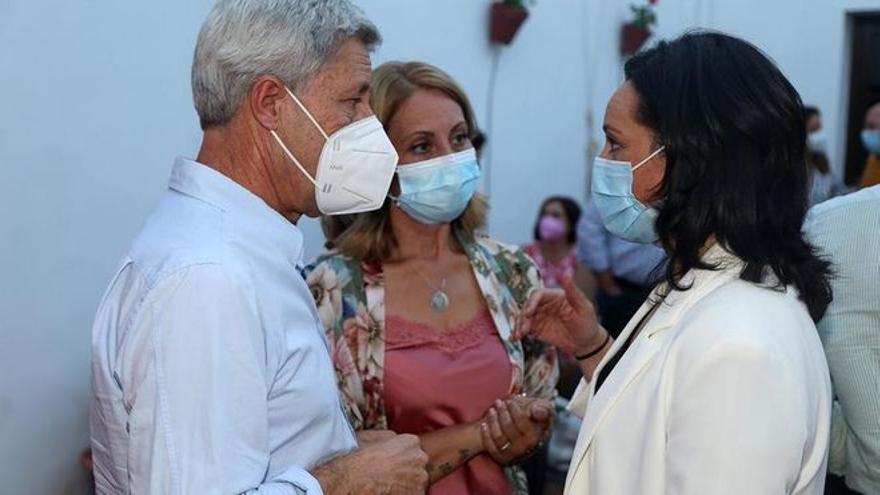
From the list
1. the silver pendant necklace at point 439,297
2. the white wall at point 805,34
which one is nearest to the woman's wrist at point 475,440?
the silver pendant necklace at point 439,297

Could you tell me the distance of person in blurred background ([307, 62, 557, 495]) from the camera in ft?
8.58

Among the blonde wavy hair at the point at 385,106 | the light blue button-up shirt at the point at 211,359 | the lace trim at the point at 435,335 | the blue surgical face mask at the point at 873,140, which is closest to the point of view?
the light blue button-up shirt at the point at 211,359

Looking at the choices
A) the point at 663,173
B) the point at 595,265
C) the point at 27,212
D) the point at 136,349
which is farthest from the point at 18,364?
the point at 595,265

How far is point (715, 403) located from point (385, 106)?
4.57 feet

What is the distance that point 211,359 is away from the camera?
1.55m

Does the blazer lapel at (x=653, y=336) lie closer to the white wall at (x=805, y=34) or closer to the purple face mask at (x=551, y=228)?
the purple face mask at (x=551, y=228)

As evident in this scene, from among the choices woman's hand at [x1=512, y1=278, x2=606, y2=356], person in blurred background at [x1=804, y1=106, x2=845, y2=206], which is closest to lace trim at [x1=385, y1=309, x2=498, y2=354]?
woman's hand at [x1=512, y1=278, x2=606, y2=356]

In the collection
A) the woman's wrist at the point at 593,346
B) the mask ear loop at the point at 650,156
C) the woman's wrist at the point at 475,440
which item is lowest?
the woman's wrist at the point at 475,440

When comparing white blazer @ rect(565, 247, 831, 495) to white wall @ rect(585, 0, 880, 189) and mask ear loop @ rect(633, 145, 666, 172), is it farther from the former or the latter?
white wall @ rect(585, 0, 880, 189)

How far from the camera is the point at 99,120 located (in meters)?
3.09

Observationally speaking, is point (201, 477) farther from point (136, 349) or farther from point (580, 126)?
point (580, 126)

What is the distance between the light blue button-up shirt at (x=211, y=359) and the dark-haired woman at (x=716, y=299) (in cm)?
51

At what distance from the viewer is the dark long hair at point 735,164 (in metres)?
1.79

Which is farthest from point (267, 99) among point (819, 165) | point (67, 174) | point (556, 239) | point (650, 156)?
point (819, 165)
